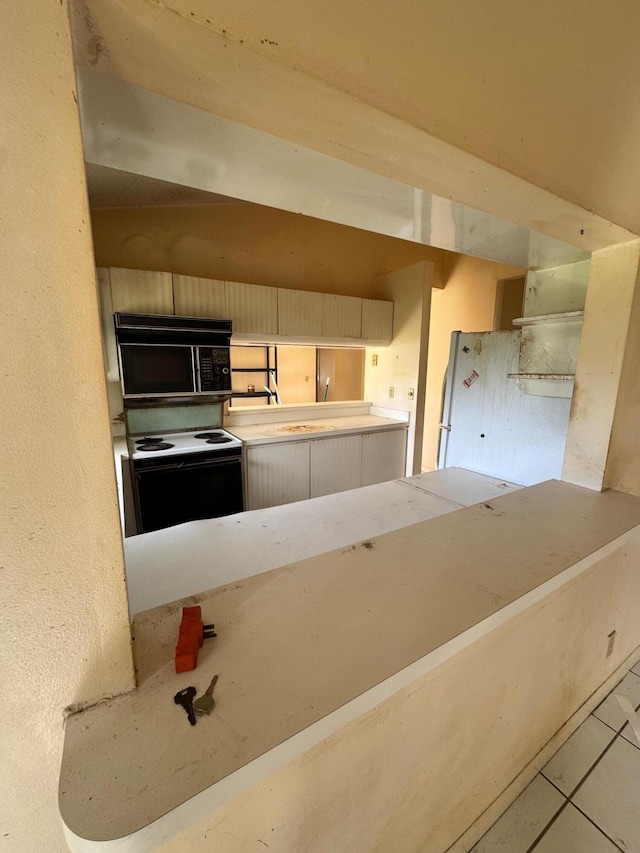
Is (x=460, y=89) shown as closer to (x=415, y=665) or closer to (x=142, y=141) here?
(x=142, y=141)

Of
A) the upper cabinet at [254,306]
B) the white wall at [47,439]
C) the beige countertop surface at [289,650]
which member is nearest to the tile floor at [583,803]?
the beige countertop surface at [289,650]

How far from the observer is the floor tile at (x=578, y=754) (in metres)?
1.21

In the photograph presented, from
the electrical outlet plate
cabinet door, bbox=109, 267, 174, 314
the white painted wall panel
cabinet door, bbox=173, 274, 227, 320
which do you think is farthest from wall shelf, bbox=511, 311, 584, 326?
the white painted wall panel

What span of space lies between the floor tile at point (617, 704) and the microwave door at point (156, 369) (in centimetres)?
279

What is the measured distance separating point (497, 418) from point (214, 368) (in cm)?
194

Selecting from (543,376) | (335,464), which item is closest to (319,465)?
(335,464)

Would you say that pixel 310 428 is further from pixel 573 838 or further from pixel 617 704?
pixel 573 838

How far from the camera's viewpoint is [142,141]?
0.71 metres

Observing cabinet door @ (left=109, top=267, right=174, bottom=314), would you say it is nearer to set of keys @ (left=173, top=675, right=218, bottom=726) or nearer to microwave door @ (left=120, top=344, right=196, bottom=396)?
microwave door @ (left=120, top=344, right=196, bottom=396)

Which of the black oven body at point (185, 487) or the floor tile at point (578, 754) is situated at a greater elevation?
the black oven body at point (185, 487)

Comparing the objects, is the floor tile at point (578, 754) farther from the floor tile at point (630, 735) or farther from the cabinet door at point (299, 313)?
the cabinet door at point (299, 313)

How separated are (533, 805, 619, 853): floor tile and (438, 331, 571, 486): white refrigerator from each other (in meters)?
1.17

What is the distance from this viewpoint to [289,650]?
635 millimetres

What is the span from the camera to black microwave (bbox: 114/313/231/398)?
7.58ft
